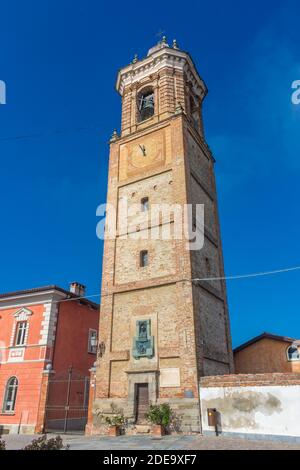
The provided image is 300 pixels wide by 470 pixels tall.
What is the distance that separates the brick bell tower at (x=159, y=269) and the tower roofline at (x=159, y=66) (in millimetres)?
77

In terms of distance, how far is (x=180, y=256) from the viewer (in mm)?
16672

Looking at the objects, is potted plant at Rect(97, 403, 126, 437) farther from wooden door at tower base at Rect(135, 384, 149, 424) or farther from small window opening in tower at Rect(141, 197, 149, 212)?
small window opening in tower at Rect(141, 197, 149, 212)

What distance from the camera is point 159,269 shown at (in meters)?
17.2

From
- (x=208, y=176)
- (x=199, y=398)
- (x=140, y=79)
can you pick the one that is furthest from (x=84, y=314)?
(x=140, y=79)

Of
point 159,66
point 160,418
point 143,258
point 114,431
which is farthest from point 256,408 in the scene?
point 159,66

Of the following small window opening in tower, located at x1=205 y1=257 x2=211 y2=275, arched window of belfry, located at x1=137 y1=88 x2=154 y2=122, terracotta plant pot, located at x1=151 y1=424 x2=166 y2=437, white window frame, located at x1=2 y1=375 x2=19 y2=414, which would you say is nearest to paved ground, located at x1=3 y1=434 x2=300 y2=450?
terracotta plant pot, located at x1=151 y1=424 x2=166 y2=437

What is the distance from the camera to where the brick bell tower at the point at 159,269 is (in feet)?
49.0

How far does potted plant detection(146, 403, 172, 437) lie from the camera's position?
43.5ft

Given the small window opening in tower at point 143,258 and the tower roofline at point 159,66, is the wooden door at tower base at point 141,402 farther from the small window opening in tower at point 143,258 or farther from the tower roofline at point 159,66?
the tower roofline at point 159,66

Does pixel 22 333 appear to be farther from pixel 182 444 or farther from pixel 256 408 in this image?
pixel 256 408

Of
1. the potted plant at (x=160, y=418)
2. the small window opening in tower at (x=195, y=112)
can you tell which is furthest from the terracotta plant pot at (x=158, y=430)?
the small window opening in tower at (x=195, y=112)

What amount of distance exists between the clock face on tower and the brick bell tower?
75 mm
